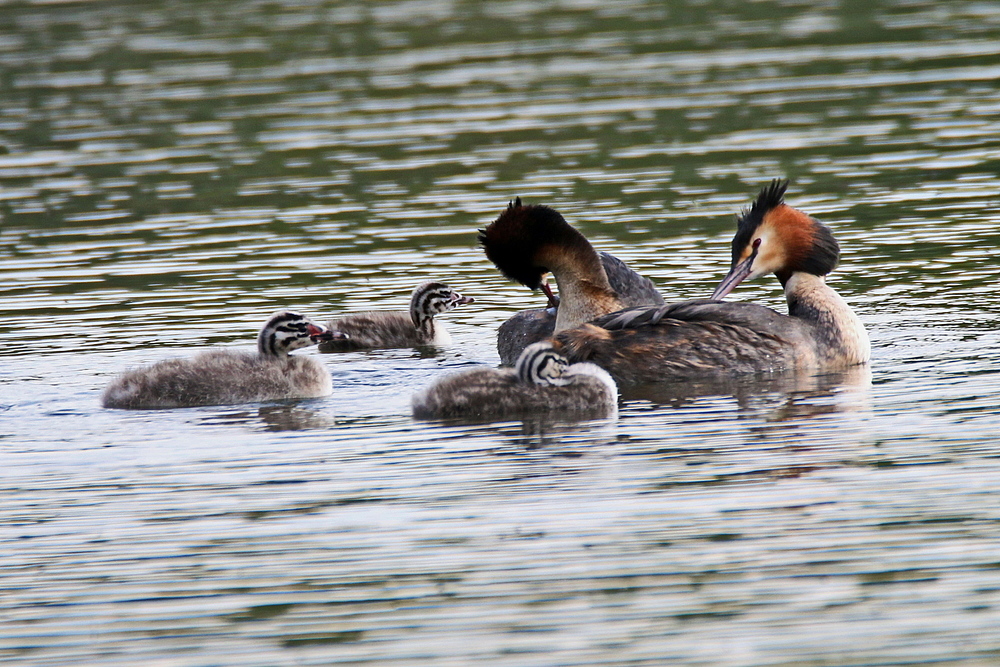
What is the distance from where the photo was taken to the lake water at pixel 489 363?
20.6ft

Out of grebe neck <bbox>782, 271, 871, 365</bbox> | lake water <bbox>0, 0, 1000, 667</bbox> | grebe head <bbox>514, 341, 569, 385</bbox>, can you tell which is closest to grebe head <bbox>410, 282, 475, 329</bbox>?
lake water <bbox>0, 0, 1000, 667</bbox>

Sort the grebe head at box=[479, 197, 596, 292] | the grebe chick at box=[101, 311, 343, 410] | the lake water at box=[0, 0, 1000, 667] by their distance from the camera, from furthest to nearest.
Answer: the grebe head at box=[479, 197, 596, 292]
the grebe chick at box=[101, 311, 343, 410]
the lake water at box=[0, 0, 1000, 667]

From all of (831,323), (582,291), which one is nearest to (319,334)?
(582,291)

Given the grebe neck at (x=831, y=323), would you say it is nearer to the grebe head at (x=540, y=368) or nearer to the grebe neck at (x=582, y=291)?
the grebe neck at (x=582, y=291)

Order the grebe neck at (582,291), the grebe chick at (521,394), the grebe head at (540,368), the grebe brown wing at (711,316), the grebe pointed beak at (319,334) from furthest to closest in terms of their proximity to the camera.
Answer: the grebe neck at (582,291) → the grebe pointed beak at (319,334) → the grebe brown wing at (711,316) → the grebe head at (540,368) → the grebe chick at (521,394)

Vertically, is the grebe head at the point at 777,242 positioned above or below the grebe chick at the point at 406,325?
above

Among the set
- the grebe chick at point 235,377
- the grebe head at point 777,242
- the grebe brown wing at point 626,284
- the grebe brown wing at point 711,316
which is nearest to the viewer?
the grebe chick at point 235,377

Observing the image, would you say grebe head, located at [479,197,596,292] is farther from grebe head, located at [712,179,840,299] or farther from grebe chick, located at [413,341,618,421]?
grebe chick, located at [413,341,618,421]

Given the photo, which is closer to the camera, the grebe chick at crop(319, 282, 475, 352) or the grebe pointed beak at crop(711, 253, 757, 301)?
the grebe pointed beak at crop(711, 253, 757, 301)

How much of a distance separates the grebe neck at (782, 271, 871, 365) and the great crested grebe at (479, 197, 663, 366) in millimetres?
1305

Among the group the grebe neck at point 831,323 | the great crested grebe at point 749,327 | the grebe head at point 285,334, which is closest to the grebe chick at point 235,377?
the grebe head at point 285,334

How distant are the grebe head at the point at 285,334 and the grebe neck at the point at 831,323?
10.2 ft

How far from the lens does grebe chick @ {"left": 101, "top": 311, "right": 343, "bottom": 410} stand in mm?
10250

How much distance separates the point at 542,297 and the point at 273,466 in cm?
571
